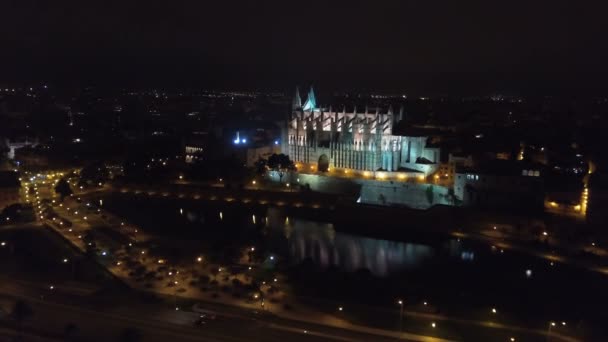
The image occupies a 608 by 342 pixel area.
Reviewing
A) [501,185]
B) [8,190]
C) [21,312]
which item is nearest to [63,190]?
[8,190]

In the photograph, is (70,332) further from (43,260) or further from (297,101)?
(297,101)

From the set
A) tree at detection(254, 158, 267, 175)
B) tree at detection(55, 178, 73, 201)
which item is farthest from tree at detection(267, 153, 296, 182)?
tree at detection(55, 178, 73, 201)

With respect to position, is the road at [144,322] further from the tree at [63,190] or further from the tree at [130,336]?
the tree at [63,190]

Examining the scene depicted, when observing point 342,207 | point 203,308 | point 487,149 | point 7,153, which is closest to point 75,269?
point 203,308

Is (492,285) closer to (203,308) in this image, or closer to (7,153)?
(203,308)

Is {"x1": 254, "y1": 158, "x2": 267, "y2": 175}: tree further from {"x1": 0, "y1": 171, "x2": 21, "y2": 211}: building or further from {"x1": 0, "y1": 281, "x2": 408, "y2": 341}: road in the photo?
{"x1": 0, "y1": 281, "x2": 408, "y2": 341}: road

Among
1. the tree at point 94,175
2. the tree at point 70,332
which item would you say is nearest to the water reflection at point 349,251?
the tree at point 70,332
